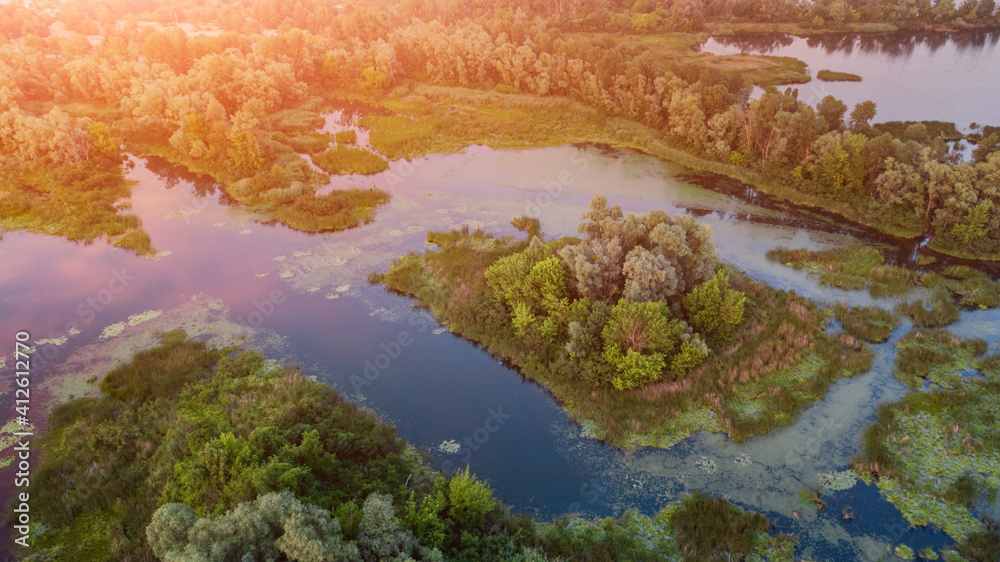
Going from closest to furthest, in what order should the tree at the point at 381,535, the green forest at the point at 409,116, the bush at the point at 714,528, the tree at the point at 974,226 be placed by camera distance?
1. the tree at the point at 381,535
2. the bush at the point at 714,528
3. the tree at the point at 974,226
4. the green forest at the point at 409,116

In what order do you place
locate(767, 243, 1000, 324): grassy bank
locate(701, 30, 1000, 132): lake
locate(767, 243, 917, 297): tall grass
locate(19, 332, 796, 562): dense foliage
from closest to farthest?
1. locate(19, 332, 796, 562): dense foliage
2. locate(767, 243, 1000, 324): grassy bank
3. locate(767, 243, 917, 297): tall grass
4. locate(701, 30, 1000, 132): lake

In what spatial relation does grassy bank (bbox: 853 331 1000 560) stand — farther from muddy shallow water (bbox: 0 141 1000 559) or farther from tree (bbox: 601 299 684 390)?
tree (bbox: 601 299 684 390)

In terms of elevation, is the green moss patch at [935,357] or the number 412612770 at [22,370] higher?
the number 412612770 at [22,370]

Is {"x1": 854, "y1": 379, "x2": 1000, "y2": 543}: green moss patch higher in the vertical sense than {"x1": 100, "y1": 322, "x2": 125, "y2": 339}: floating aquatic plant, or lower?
lower

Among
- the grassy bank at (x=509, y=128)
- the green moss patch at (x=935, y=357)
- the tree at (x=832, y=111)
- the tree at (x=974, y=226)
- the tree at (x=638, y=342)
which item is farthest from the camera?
the grassy bank at (x=509, y=128)

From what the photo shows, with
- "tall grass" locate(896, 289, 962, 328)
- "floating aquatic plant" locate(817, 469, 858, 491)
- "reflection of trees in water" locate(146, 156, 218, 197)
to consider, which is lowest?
"floating aquatic plant" locate(817, 469, 858, 491)

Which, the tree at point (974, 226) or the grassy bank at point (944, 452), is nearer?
the grassy bank at point (944, 452)

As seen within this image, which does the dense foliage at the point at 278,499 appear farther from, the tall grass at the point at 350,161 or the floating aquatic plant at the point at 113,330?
the tall grass at the point at 350,161

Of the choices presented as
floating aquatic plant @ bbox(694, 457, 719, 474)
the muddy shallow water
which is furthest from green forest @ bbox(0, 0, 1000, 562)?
floating aquatic plant @ bbox(694, 457, 719, 474)

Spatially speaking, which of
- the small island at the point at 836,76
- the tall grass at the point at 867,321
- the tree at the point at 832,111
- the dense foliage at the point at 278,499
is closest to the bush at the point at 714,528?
the dense foliage at the point at 278,499
